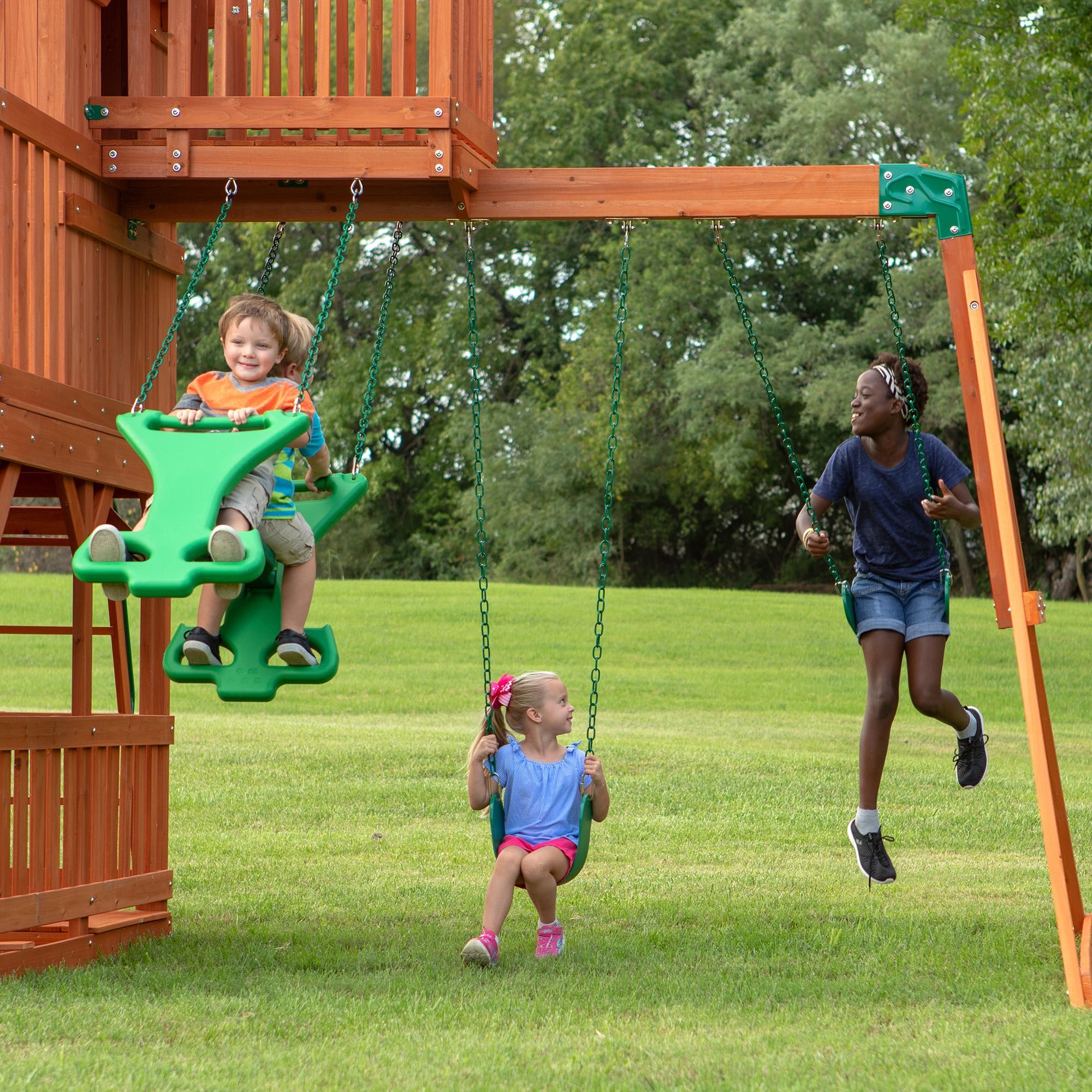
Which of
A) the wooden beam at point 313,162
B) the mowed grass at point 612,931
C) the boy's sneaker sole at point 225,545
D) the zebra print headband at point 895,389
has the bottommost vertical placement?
the mowed grass at point 612,931

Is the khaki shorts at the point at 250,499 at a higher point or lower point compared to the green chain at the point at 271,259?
lower

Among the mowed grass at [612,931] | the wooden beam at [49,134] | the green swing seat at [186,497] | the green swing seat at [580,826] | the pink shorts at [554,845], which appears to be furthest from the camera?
the pink shorts at [554,845]

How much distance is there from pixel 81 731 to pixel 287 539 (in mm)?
1189

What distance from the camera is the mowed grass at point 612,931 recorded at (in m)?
4.34

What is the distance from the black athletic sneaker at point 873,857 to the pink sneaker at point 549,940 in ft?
4.39

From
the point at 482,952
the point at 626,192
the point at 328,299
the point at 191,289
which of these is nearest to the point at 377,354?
the point at 328,299

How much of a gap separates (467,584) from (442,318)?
930 cm

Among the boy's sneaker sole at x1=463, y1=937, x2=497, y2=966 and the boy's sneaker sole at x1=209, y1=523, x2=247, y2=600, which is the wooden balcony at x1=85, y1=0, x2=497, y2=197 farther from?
the boy's sneaker sole at x1=463, y1=937, x2=497, y2=966

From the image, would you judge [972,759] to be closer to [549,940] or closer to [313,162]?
[549,940]

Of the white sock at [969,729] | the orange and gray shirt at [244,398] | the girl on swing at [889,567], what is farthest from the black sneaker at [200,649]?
the white sock at [969,729]

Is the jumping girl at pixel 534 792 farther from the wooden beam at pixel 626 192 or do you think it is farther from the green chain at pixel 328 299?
the wooden beam at pixel 626 192

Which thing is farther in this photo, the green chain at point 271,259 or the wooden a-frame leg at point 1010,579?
the green chain at point 271,259

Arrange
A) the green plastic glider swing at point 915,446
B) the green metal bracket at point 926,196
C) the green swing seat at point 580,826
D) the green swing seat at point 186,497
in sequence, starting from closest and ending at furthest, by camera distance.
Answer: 1. the green swing seat at point 186,497
2. the green swing seat at point 580,826
3. the green metal bracket at point 926,196
4. the green plastic glider swing at point 915,446

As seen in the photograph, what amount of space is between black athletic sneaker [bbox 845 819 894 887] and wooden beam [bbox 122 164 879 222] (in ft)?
8.58
